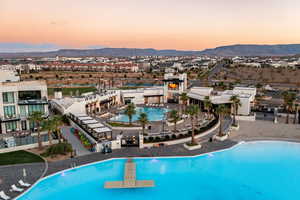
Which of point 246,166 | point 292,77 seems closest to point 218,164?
point 246,166

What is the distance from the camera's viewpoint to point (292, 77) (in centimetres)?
9088

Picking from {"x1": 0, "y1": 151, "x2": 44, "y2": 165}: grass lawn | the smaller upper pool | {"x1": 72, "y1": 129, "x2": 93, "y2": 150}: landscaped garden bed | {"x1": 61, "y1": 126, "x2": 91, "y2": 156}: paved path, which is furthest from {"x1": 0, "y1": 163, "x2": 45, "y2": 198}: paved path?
the smaller upper pool

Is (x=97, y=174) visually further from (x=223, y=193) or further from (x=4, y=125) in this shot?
(x=4, y=125)

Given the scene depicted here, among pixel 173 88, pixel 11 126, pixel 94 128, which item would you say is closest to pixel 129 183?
pixel 94 128

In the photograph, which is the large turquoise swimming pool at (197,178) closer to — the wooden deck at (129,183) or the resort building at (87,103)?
the wooden deck at (129,183)

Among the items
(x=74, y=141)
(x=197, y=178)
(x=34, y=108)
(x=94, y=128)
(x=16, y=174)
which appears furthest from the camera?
(x=34, y=108)

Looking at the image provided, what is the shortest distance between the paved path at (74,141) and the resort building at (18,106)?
13.0 feet

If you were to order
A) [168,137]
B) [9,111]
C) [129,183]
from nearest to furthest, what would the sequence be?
[129,183] < [168,137] < [9,111]

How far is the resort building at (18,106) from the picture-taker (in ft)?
110

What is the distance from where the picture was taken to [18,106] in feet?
113

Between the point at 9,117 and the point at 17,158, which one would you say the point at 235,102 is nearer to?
the point at 17,158

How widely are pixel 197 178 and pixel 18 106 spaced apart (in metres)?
27.7

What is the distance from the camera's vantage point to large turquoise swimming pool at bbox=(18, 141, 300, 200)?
19266 mm

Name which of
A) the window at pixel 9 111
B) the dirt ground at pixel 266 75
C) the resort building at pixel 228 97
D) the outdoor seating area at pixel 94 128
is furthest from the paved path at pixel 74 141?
the dirt ground at pixel 266 75
